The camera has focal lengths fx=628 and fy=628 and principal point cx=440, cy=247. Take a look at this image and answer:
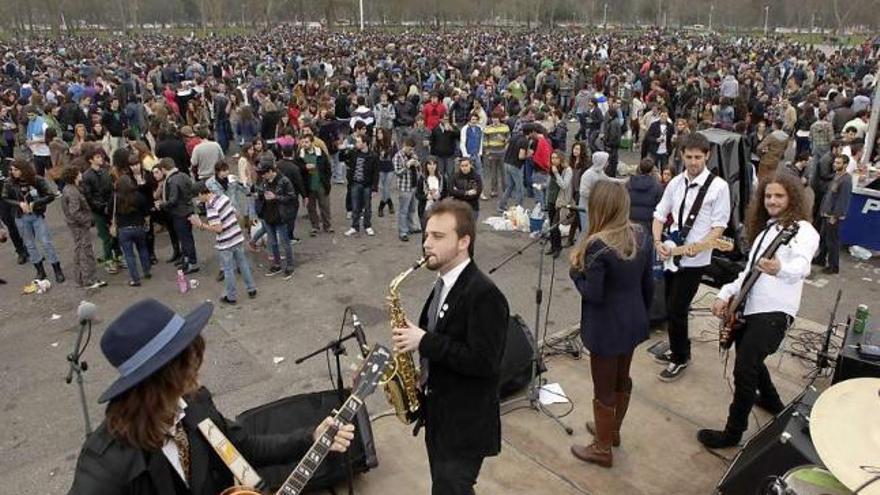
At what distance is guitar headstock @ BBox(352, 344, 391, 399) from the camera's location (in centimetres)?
307

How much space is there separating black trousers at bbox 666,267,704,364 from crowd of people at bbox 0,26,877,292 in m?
1.70

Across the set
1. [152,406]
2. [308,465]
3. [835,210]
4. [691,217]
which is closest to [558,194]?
[835,210]

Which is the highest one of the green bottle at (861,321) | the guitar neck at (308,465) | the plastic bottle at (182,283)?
the guitar neck at (308,465)

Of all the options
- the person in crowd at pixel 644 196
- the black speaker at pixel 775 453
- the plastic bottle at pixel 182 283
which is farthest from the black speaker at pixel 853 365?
the plastic bottle at pixel 182 283

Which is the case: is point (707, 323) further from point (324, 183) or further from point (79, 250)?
point (79, 250)

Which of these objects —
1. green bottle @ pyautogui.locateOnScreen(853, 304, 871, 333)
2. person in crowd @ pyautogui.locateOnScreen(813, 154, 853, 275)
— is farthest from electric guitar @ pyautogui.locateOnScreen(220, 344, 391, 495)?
person in crowd @ pyautogui.locateOnScreen(813, 154, 853, 275)

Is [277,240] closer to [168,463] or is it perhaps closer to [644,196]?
[644,196]

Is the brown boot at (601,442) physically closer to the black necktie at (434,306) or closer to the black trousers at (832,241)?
the black necktie at (434,306)

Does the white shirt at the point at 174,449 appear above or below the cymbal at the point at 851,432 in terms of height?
above

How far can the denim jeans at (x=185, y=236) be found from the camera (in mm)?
8867

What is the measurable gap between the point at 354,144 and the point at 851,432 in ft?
27.6

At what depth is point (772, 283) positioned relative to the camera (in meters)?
4.25

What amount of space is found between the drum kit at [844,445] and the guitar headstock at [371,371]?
79.3 inches

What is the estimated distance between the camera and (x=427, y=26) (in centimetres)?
7019
